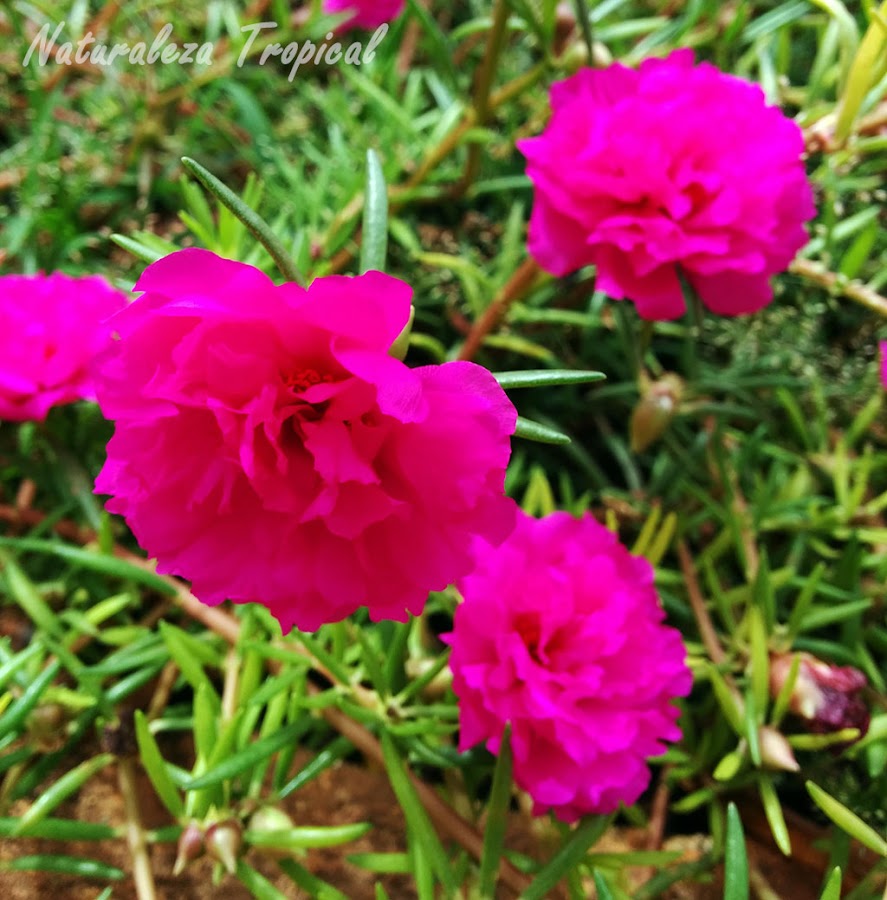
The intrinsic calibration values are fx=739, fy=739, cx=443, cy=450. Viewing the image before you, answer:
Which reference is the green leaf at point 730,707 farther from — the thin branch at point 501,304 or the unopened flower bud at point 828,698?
the thin branch at point 501,304

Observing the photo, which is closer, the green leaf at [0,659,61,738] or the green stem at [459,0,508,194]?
the green leaf at [0,659,61,738]

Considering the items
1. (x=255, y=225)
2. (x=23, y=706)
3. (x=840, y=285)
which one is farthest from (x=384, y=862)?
(x=840, y=285)

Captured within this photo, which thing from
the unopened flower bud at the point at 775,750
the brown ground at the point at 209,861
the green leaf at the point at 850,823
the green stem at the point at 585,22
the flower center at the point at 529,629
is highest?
the green stem at the point at 585,22

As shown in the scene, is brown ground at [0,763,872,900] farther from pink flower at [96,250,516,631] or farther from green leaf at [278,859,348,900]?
pink flower at [96,250,516,631]

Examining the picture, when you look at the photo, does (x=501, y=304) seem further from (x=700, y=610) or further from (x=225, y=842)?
(x=225, y=842)

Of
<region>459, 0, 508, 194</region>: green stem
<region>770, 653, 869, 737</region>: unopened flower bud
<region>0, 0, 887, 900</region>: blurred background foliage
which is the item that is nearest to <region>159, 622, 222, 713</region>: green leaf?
<region>0, 0, 887, 900</region>: blurred background foliage

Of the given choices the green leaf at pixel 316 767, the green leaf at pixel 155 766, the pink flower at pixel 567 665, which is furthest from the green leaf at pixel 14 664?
the pink flower at pixel 567 665

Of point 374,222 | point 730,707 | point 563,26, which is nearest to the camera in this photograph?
point 374,222
